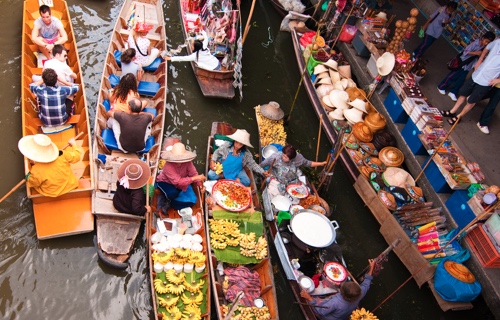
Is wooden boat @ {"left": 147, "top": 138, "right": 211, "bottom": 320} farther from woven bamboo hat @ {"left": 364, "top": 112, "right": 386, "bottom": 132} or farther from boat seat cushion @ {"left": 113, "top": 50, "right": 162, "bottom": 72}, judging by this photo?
woven bamboo hat @ {"left": 364, "top": 112, "right": 386, "bottom": 132}

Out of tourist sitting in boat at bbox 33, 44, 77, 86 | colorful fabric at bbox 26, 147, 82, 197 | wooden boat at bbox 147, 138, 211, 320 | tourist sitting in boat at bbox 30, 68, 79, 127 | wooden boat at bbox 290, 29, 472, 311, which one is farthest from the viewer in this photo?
tourist sitting in boat at bbox 33, 44, 77, 86

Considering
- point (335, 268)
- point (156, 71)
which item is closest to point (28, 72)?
point (156, 71)

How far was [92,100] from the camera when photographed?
31.8 feet

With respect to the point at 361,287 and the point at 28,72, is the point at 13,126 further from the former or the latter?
the point at 361,287

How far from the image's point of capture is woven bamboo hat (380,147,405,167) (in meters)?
9.32

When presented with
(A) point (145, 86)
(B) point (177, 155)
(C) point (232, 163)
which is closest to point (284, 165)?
(C) point (232, 163)

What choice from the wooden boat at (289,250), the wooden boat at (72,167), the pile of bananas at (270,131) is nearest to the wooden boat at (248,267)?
the wooden boat at (289,250)

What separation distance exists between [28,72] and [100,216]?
3746mm

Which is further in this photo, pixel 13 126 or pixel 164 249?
pixel 13 126

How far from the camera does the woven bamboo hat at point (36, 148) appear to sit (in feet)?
20.5

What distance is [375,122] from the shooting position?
9.92m

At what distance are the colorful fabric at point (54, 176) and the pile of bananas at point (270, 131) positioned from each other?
4.08 metres

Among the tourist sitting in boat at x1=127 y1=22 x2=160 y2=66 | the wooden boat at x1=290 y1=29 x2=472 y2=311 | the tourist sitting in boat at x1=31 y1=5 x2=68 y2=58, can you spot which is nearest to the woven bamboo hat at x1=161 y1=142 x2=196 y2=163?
the tourist sitting in boat at x1=127 y1=22 x2=160 y2=66

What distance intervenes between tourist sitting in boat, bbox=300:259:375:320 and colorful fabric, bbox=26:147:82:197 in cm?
424
